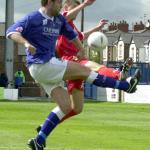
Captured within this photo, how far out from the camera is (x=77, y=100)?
11914 mm

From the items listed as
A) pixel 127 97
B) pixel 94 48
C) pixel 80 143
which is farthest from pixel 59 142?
pixel 127 97

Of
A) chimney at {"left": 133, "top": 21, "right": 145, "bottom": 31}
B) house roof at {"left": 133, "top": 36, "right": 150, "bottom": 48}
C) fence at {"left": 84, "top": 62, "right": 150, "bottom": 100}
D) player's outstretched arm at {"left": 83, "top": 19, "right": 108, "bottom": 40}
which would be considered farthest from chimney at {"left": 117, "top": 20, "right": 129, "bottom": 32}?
player's outstretched arm at {"left": 83, "top": 19, "right": 108, "bottom": 40}

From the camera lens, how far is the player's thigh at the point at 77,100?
11.8 m

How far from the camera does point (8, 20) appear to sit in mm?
53062

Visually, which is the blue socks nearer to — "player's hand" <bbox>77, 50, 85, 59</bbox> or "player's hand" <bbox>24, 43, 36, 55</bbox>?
"player's hand" <bbox>77, 50, 85, 59</bbox>

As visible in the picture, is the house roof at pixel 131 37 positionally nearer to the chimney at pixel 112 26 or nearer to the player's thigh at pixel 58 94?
the chimney at pixel 112 26

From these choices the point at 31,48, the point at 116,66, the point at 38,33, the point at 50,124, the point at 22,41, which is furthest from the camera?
the point at 116,66

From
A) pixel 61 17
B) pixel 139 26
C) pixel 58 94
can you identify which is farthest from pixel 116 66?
pixel 139 26

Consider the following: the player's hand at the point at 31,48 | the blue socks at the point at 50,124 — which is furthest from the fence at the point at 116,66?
the player's hand at the point at 31,48

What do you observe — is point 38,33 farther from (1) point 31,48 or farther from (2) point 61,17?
(1) point 31,48

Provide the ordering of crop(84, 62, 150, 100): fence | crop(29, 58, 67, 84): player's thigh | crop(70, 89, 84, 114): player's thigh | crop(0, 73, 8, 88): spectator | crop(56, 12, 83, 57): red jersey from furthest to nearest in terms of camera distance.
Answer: crop(0, 73, 8, 88): spectator < crop(84, 62, 150, 100): fence < crop(56, 12, 83, 57): red jersey < crop(70, 89, 84, 114): player's thigh < crop(29, 58, 67, 84): player's thigh

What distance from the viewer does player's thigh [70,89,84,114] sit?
1179cm

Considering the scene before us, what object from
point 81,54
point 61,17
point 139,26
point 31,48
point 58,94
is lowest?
point 139,26

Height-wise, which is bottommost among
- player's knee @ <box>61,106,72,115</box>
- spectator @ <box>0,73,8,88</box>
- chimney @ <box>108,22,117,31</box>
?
spectator @ <box>0,73,8,88</box>
